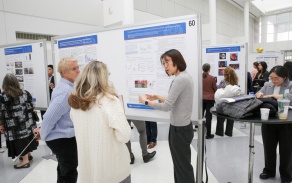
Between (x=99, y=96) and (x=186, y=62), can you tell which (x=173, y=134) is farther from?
(x=99, y=96)

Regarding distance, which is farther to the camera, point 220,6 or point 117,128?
point 220,6

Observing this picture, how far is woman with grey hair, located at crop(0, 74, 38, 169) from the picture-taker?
113 inches

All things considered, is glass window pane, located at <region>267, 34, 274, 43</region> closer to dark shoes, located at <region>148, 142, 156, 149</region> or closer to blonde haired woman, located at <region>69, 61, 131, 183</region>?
dark shoes, located at <region>148, 142, 156, 149</region>

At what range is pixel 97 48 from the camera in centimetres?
242

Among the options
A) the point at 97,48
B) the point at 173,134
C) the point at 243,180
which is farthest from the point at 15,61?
the point at 243,180

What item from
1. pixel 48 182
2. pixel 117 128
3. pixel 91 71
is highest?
pixel 91 71

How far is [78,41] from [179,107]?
150 centimetres

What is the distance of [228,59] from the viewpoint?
4566 mm

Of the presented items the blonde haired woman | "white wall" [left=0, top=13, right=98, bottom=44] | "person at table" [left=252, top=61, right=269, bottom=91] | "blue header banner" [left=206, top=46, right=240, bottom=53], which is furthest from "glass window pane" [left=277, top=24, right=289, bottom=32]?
the blonde haired woman

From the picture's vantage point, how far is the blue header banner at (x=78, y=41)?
244 cm

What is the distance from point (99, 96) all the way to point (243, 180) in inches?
82.5

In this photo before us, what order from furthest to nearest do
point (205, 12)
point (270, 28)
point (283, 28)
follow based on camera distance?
point (270, 28) < point (283, 28) < point (205, 12)

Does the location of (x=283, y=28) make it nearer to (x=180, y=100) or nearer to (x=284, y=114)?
(x=284, y=114)

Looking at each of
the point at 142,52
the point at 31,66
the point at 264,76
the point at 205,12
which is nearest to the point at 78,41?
the point at 142,52
